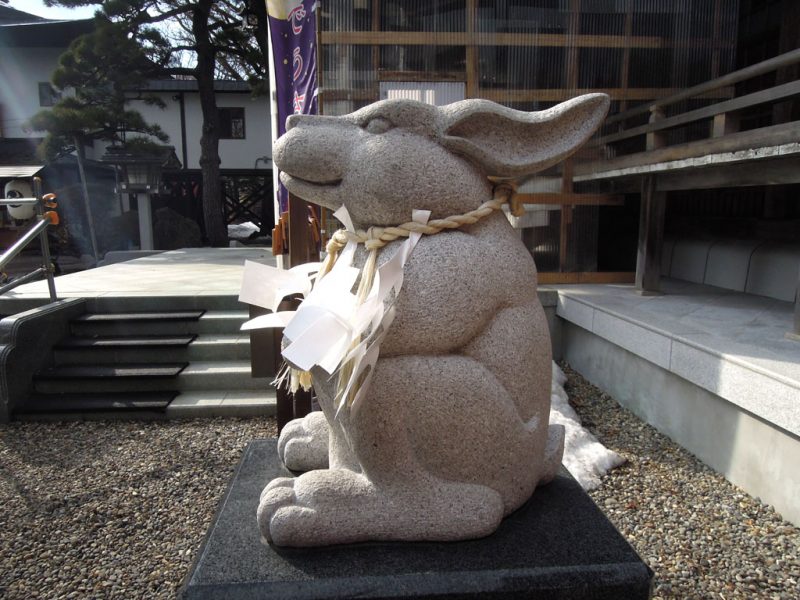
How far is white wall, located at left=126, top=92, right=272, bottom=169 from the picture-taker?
16.4m

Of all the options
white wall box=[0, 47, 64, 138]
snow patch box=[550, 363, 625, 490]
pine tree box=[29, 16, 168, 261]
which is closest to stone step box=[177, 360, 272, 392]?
snow patch box=[550, 363, 625, 490]

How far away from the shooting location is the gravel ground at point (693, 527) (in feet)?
7.75

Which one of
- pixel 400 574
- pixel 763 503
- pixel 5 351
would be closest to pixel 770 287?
pixel 763 503

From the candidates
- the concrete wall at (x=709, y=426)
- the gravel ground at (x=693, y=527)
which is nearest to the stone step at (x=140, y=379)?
the gravel ground at (x=693, y=527)

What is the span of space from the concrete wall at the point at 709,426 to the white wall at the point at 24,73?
17.0 m

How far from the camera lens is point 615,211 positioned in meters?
7.05

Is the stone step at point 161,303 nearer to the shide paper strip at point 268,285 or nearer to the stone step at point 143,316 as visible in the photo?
the stone step at point 143,316

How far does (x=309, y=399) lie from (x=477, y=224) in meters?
1.71

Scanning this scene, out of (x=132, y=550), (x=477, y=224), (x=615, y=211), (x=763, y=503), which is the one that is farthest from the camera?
(x=615, y=211)

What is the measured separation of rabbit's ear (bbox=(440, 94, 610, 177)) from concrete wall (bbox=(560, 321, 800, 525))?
2.07 metres

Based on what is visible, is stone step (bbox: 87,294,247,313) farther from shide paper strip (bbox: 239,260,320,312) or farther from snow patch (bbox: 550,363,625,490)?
shide paper strip (bbox: 239,260,320,312)

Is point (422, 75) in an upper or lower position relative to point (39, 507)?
upper

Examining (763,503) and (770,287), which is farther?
(770,287)

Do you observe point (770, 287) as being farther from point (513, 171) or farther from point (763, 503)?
point (513, 171)
